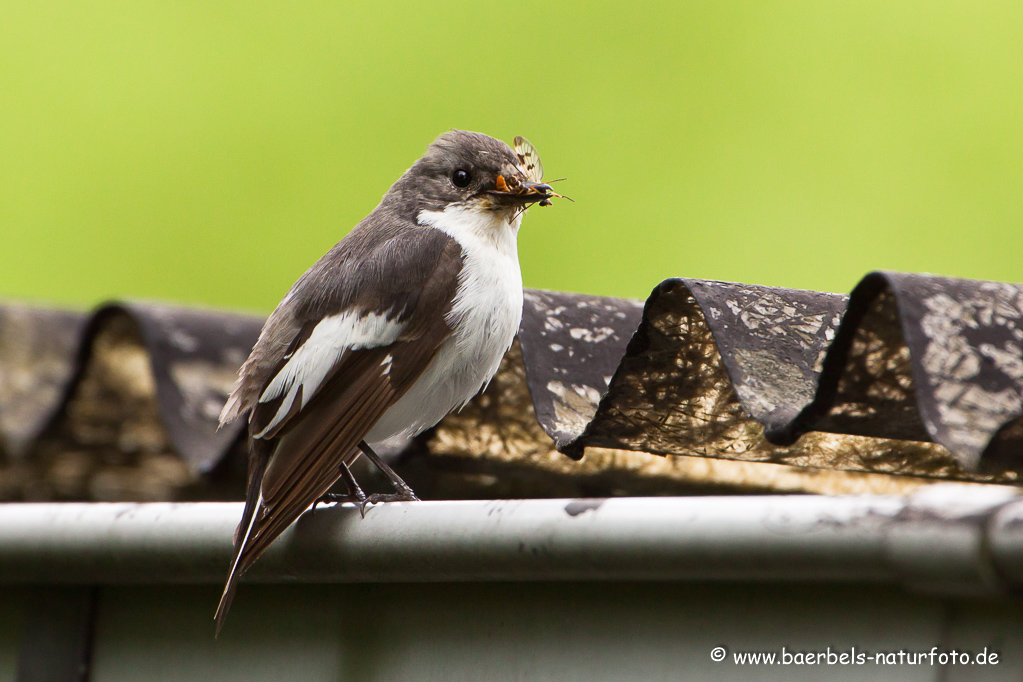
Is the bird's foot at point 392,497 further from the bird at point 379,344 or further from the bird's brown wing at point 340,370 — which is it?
the bird's brown wing at point 340,370

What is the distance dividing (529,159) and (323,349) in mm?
812

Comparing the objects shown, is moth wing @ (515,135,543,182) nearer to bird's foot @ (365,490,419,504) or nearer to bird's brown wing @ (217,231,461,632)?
bird's brown wing @ (217,231,461,632)

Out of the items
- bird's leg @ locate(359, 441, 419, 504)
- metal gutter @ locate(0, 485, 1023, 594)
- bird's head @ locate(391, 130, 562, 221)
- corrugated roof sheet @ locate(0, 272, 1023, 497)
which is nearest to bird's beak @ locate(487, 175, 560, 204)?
bird's head @ locate(391, 130, 562, 221)

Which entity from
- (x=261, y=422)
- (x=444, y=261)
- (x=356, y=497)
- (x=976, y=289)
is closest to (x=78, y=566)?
(x=261, y=422)

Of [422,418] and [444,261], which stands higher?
[444,261]

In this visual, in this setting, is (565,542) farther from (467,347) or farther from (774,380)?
(467,347)

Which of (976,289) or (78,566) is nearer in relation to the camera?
(976,289)

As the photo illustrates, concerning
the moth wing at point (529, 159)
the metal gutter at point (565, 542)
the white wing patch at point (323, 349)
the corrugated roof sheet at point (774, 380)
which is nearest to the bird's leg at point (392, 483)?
the corrugated roof sheet at point (774, 380)

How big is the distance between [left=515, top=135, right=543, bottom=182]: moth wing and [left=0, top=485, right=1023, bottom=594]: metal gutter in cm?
123

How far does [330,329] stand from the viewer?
2367mm

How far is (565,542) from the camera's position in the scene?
4.33ft

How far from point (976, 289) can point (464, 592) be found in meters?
0.79

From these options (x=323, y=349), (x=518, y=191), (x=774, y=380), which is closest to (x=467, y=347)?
(x=323, y=349)

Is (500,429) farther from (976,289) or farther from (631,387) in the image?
(976,289)
